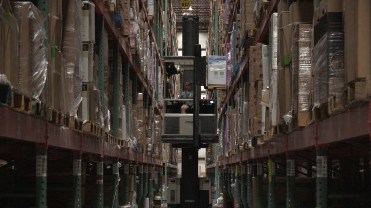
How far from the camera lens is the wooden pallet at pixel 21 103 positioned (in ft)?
10.6

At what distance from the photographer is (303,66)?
4359 mm

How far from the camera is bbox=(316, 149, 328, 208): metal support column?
3943mm

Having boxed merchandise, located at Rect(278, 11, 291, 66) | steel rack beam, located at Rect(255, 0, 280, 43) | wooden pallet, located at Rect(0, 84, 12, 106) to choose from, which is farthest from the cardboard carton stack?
steel rack beam, located at Rect(255, 0, 280, 43)

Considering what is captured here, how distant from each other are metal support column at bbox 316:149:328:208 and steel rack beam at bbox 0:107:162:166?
1.78 meters

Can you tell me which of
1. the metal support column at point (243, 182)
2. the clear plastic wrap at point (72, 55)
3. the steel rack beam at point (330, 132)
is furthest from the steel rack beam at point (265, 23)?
the metal support column at point (243, 182)

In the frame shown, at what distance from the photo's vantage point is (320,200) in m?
3.95

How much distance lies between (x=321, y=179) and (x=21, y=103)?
1968 mm

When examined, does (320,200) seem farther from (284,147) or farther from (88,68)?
(88,68)

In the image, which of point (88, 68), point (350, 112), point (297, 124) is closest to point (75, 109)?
point (88, 68)

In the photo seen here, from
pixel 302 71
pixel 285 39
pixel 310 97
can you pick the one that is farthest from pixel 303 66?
pixel 285 39

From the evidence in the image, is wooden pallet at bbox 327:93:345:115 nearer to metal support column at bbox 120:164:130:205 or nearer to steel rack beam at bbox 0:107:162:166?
steel rack beam at bbox 0:107:162:166

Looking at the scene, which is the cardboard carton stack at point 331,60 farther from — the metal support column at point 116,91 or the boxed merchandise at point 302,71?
the metal support column at point 116,91

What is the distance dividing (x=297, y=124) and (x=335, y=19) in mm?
1094

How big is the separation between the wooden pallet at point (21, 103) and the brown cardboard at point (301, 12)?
226 centimetres
